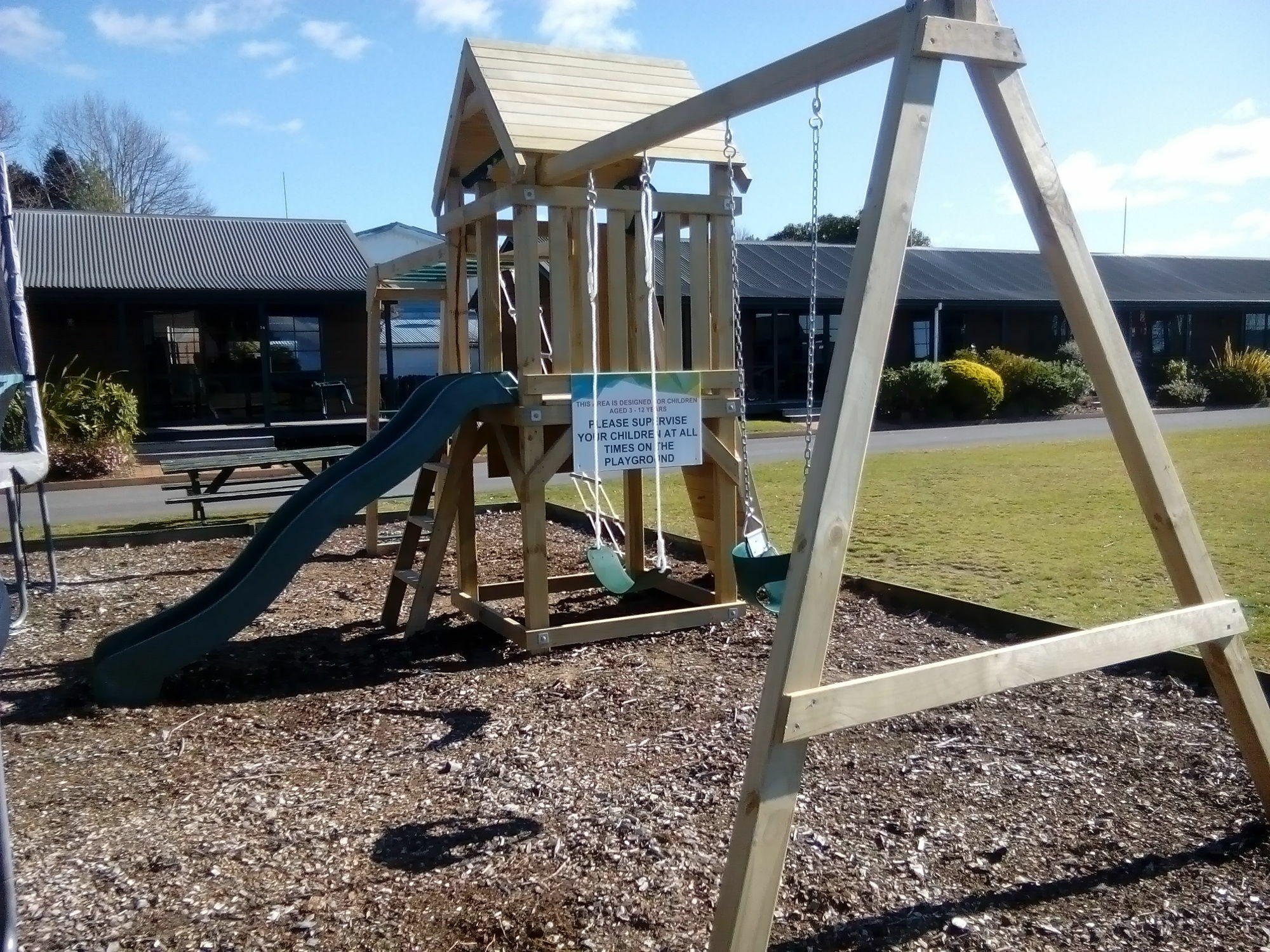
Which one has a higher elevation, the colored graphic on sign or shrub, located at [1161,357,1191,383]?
shrub, located at [1161,357,1191,383]

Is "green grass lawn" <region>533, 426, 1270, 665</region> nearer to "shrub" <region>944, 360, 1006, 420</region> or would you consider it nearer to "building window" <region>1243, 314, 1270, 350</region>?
"shrub" <region>944, 360, 1006, 420</region>

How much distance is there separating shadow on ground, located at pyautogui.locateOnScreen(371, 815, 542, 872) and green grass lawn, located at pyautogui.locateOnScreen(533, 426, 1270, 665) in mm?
3414

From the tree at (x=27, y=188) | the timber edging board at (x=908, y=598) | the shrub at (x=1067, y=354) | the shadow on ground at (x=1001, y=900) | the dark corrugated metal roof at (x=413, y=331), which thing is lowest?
the shadow on ground at (x=1001, y=900)

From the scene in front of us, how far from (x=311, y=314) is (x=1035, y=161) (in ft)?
77.4

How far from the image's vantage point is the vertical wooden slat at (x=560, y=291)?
5.66 m

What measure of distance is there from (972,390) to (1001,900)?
2287 cm

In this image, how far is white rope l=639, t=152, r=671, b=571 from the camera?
527 cm

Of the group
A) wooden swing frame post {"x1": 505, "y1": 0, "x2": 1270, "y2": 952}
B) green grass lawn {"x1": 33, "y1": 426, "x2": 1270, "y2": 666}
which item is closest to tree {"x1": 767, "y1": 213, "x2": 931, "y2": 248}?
green grass lawn {"x1": 33, "y1": 426, "x2": 1270, "y2": 666}

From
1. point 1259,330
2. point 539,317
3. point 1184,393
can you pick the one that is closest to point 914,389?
point 1184,393

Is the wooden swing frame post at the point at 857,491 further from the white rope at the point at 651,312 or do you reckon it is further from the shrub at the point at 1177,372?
the shrub at the point at 1177,372

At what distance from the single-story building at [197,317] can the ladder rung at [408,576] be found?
1833cm

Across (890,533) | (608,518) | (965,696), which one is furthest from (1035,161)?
(890,533)

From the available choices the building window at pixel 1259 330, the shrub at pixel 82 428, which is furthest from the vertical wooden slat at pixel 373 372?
the building window at pixel 1259 330

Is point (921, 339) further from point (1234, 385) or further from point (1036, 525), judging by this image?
point (1036, 525)
